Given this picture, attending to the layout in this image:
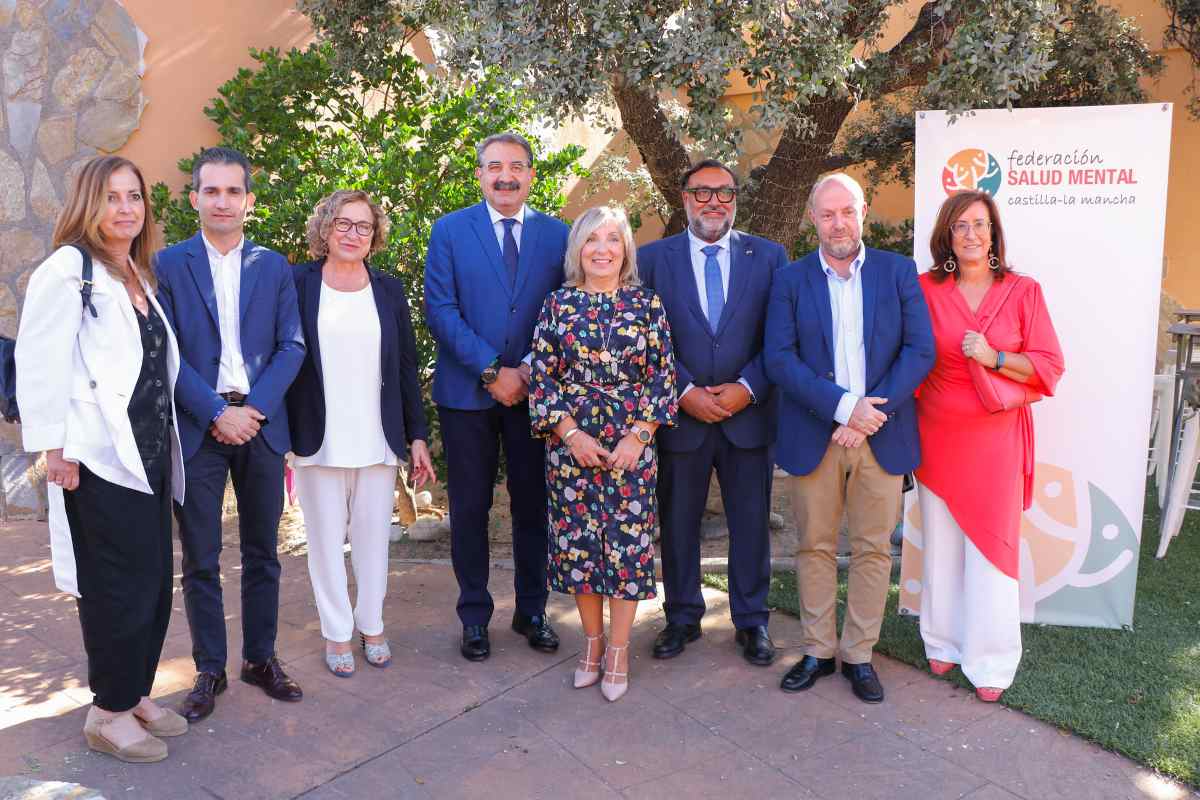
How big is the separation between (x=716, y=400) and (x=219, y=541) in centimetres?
193

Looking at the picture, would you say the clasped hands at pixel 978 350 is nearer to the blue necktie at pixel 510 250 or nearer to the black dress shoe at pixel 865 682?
the black dress shoe at pixel 865 682

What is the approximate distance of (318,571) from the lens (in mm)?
4059

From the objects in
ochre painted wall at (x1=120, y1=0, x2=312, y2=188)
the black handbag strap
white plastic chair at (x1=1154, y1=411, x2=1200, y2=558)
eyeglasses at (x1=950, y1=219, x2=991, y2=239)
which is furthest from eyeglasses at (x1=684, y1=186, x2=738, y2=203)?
ochre painted wall at (x1=120, y1=0, x2=312, y2=188)

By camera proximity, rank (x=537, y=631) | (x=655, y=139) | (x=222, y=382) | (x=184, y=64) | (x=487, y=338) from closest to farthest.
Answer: (x=222, y=382), (x=487, y=338), (x=537, y=631), (x=655, y=139), (x=184, y=64)

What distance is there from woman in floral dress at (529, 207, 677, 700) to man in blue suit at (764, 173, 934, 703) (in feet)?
1.65

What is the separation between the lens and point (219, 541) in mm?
3740

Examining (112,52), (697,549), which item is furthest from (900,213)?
(112,52)

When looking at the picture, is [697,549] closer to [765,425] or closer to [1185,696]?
[765,425]

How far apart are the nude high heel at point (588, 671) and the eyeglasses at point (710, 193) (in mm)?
1775

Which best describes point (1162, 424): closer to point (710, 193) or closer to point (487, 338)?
point (710, 193)

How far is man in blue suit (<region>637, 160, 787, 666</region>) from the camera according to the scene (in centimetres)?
407

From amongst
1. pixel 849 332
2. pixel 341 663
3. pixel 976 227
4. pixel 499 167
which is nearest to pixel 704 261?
pixel 849 332

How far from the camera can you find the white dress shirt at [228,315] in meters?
3.67

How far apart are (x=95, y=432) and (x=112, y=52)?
153 inches
